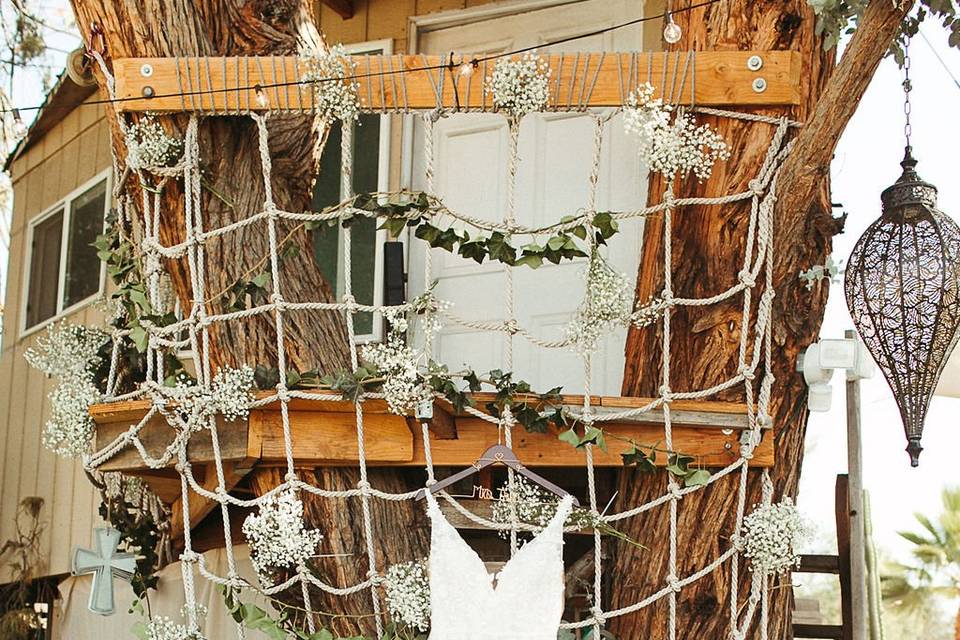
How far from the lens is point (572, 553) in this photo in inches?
159

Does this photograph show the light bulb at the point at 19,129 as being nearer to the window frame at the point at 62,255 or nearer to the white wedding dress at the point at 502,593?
the window frame at the point at 62,255

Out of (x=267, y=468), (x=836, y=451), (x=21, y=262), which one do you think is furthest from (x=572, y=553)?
(x=836, y=451)

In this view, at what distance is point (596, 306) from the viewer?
3461 millimetres

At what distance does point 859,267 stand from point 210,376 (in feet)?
5.84

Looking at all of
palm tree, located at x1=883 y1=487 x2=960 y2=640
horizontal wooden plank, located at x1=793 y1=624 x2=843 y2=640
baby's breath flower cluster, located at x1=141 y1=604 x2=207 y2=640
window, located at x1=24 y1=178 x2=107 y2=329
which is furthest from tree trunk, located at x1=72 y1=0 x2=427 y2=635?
palm tree, located at x1=883 y1=487 x2=960 y2=640

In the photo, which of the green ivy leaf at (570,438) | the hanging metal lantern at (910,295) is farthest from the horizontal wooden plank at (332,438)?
the hanging metal lantern at (910,295)

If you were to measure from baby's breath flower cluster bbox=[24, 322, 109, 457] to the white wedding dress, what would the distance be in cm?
130

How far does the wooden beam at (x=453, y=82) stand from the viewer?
3.53m

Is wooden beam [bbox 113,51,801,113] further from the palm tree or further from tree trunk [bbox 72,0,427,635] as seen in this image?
the palm tree

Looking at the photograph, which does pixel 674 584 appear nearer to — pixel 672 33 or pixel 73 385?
pixel 672 33

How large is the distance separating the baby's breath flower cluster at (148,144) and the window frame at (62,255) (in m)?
2.15

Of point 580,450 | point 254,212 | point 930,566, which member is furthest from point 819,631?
point 930,566

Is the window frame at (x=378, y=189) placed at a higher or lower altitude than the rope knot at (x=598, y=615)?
higher

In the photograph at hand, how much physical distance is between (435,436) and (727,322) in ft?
2.80
